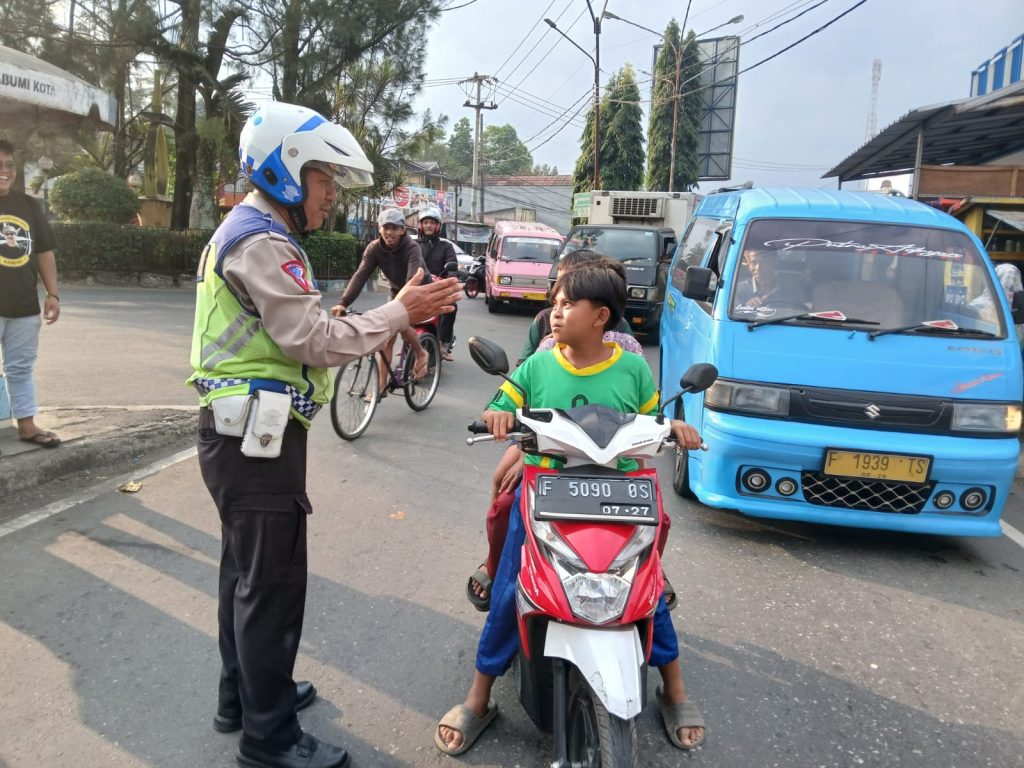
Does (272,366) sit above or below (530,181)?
below

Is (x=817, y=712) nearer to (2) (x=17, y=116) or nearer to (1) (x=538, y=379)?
(1) (x=538, y=379)

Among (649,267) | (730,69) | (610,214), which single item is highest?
(730,69)

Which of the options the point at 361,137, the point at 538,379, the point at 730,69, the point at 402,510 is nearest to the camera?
the point at 538,379

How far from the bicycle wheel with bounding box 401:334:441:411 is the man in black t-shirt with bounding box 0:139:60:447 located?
2.88 meters

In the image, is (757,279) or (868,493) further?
(757,279)

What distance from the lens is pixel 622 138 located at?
123 ft

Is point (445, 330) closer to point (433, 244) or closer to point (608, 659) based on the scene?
point (433, 244)

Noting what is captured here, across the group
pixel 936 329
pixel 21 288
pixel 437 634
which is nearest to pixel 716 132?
pixel 936 329

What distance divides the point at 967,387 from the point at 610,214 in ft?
49.9

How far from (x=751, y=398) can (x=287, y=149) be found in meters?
2.95

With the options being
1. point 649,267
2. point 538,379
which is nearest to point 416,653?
point 538,379

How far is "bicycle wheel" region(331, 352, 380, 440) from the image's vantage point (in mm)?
6020

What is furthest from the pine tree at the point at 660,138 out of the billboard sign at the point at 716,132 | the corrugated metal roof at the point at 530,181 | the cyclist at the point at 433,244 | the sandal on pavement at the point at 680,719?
the sandal on pavement at the point at 680,719

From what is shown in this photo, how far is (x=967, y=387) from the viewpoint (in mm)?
4156
